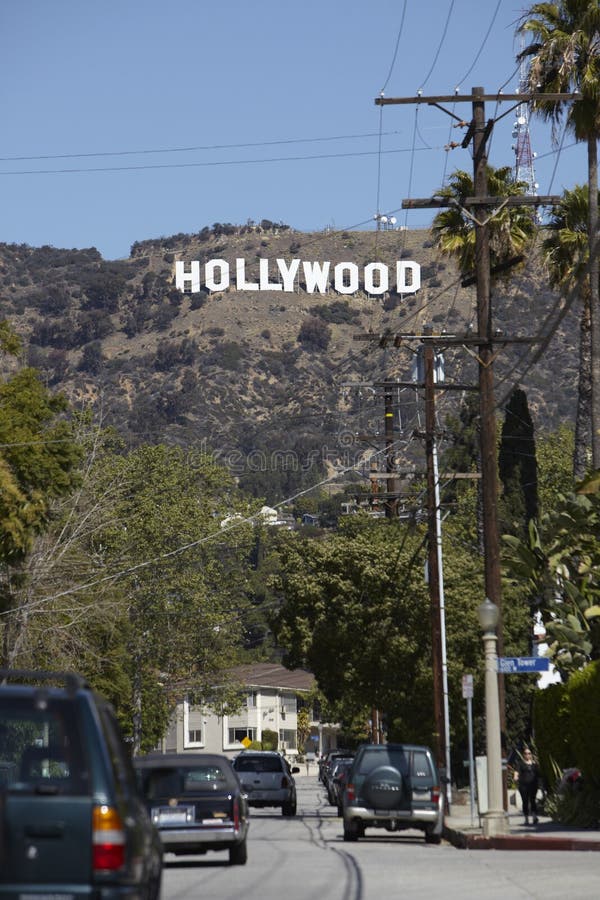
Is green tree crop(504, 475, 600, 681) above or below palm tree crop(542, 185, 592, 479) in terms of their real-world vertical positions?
below

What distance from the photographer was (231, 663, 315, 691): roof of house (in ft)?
368

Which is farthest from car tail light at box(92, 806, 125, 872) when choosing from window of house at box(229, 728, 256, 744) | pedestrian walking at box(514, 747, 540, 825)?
window of house at box(229, 728, 256, 744)

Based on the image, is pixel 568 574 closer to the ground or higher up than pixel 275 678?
higher up

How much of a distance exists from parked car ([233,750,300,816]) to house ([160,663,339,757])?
179 feet

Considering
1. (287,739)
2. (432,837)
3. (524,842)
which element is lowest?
(287,739)

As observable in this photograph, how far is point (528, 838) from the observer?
80.2ft

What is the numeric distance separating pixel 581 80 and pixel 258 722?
78740 mm

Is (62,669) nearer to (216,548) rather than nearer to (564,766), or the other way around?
(564,766)

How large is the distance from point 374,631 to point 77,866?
34481mm

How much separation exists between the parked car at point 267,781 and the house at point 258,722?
54642mm

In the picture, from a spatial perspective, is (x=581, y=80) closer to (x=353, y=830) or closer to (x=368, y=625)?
(x=368, y=625)

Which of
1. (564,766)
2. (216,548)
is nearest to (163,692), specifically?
(216,548)

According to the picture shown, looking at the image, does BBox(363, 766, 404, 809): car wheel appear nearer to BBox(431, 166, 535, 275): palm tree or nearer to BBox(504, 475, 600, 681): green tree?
BBox(504, 475, 600, 681): green tree

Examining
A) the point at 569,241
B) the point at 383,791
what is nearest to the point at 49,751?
the point at 383,791
